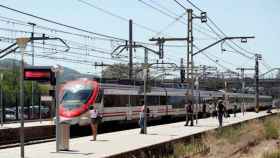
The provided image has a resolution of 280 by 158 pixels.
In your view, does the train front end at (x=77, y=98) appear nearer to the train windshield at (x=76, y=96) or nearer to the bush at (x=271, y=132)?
the train windshield at (x=76, y=96)

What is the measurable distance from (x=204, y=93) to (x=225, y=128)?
90.2 ft

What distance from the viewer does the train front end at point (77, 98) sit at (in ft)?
94.1

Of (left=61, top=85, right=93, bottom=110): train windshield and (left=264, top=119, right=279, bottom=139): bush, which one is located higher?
(left=61, top=85, right=93, bottom=110): train windshield

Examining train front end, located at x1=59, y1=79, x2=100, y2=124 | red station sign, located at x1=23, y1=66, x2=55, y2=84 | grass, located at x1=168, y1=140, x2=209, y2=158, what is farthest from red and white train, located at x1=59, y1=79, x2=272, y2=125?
red station sign, located at x1=23, y1=66, x2=55, y2=84

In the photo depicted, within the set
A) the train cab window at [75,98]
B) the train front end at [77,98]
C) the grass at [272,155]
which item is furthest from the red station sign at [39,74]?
the train cab window at [75,98]

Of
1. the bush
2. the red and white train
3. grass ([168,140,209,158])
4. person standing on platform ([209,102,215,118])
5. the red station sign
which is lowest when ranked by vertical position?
the bush

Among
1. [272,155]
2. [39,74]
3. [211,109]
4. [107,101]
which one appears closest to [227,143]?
[272,155]

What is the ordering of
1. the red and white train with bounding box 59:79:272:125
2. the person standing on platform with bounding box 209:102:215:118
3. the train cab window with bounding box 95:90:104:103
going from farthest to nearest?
the person standing on platform with bounding box 209:102:215:118 → the train cab window with bounding box 95:90:104:103 → the red and white train with bounding box 59:79:272:125

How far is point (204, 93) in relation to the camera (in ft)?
184

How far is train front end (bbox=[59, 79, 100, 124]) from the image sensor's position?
28.7 meters

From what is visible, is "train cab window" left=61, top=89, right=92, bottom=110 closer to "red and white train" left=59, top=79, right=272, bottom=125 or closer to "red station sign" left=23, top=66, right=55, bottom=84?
"red and white train" left=59, top=79, right=272, bottom=125

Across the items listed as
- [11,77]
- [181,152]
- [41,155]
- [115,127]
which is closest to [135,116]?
[115,127]

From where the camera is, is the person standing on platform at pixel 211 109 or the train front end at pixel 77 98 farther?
the person standing on platform at pixel 211 109

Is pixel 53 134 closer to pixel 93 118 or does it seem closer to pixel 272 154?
pixel 93 118
